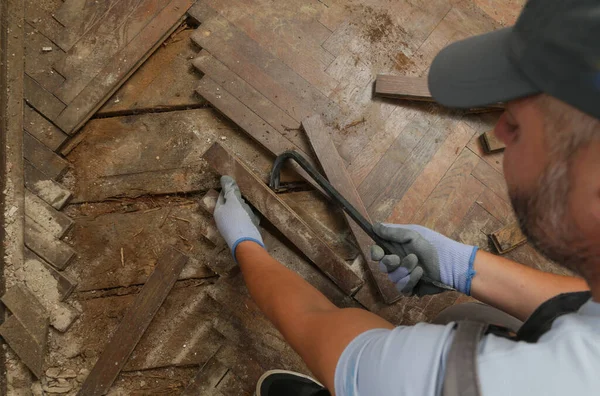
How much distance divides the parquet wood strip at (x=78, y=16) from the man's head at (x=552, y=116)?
224cm

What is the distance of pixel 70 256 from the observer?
2.19 m

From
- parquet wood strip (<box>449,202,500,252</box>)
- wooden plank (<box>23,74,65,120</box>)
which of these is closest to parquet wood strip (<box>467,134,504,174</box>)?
parquet wood strip (<box>449,202,500,252</box>)

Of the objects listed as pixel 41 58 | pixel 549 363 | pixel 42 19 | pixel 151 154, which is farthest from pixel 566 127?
pixel 42 19

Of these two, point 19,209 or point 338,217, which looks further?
point 338,217

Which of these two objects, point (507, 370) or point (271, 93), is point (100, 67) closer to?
point (271, 93)

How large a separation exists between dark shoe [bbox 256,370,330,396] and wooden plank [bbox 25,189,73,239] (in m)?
1.34

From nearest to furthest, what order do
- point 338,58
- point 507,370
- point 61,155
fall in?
1. point 507,370
2. point 61,155
3. point 338,58

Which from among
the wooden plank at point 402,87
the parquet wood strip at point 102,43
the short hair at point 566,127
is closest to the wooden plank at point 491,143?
the wooden plank at point 402,87

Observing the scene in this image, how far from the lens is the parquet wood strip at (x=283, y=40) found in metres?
2.45

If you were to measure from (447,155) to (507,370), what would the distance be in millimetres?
1717

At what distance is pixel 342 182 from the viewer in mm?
2271

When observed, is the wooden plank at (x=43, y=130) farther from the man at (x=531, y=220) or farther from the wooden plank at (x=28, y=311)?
the man at (x=531, y=220)

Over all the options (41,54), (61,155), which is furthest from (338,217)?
(41,54)

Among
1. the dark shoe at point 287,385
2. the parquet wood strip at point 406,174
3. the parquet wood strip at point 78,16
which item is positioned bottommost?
the dark shoe at point 287,385
